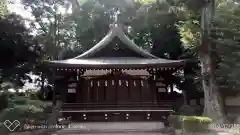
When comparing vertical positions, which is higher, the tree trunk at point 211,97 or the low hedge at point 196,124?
the tree trunk at point 211,97

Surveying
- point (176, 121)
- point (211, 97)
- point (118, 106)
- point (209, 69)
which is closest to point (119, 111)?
point (118, 106)

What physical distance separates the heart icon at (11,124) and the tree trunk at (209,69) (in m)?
9.91

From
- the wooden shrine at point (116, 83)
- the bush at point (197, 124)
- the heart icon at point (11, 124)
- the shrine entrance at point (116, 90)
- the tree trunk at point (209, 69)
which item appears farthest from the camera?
the shrine entrance at point (116, 90)

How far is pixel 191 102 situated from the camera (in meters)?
23.6

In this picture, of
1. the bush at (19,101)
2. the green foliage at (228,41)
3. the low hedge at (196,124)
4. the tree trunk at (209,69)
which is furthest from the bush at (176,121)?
the bush at (19,101)

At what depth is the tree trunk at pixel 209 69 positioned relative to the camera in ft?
51.8

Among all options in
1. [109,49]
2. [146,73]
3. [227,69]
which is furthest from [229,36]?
[109,49]

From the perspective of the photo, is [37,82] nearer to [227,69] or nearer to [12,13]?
[12,13]

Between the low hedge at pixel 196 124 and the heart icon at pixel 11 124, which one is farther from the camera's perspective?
the low hedge at pixel 196 124

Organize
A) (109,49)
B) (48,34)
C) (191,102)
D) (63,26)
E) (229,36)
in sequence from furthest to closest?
1. (63,26)
2. (48,34)
3. (191,102)
4. (109,49)
5. (229,36)

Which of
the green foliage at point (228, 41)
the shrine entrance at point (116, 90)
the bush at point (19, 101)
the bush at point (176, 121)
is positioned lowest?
the bush at point (176, 121)

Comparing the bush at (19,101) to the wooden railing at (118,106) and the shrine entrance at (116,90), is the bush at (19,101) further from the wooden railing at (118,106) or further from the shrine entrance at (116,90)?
the shrine entrance at (116,90)

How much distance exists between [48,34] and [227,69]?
19.6 meters

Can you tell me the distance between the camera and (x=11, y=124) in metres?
11.4
